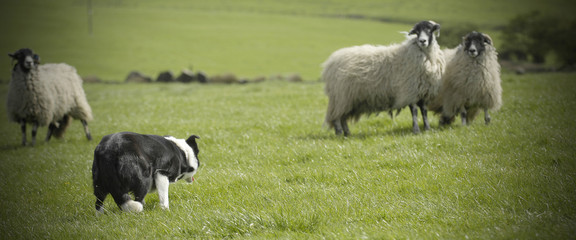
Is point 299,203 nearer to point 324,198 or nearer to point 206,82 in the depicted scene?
point 324,198

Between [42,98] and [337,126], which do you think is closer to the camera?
[337,126]

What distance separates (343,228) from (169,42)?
232 ft

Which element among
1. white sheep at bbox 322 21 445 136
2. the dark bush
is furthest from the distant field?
white sheep at bbox 322 21 445 136

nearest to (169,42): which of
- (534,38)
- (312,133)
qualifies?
(534,38)

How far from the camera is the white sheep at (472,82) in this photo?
10.8 m

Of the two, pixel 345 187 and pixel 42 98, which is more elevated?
pixel 345 187

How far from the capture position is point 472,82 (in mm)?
10789

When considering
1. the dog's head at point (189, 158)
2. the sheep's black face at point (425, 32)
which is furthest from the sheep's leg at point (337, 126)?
the dog's head at point (189, 158)

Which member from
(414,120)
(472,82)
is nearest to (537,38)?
(472,82)

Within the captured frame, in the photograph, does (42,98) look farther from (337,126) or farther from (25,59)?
(337,126)

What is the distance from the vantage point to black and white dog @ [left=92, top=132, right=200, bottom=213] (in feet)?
17.9

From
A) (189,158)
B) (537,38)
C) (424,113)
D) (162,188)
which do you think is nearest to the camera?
(162,188)

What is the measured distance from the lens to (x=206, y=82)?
36281 mm

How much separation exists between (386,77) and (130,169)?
739cm
